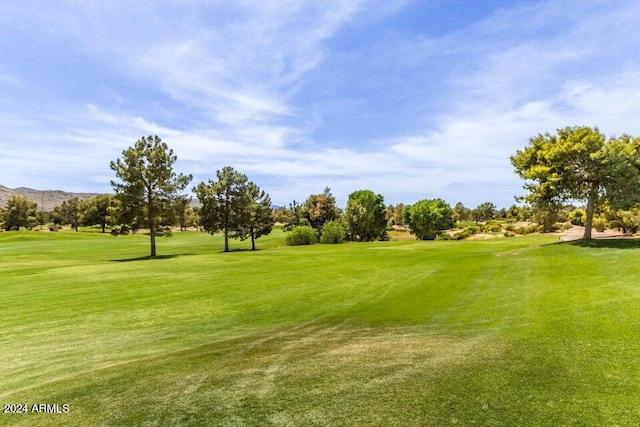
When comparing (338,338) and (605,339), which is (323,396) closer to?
(338,338)

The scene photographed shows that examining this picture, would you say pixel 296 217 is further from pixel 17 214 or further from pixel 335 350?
pixel 17 214

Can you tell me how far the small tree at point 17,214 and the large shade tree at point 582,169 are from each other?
5268 inches

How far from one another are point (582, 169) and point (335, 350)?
2715 cm

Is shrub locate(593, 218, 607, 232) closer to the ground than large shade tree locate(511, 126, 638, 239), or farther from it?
closer to the ground

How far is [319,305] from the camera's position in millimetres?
15000

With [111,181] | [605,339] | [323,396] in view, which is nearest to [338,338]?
[323,396]

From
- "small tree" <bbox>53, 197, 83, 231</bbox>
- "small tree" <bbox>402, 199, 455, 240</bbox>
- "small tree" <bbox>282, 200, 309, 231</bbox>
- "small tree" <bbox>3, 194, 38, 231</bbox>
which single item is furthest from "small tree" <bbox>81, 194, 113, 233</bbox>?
"small tree" <bbox>402, 199, 455, 240</bbox>

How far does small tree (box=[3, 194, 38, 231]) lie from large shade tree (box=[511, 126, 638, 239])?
133810 millimetres

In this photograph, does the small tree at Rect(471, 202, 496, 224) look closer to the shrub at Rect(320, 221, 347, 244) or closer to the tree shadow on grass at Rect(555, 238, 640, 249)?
the shrub at Rect(320, 221, 347, 244)

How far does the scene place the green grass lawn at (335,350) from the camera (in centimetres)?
555

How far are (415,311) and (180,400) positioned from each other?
9.51 meters

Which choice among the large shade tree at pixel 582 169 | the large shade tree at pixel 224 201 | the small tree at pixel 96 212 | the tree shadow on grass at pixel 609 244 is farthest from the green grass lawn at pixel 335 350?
the small tree at pixel 96 212

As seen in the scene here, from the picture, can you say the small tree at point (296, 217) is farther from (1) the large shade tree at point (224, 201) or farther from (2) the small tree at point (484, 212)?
(2) the small tree at point (484, 212)

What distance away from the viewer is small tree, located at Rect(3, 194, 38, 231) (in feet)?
359
